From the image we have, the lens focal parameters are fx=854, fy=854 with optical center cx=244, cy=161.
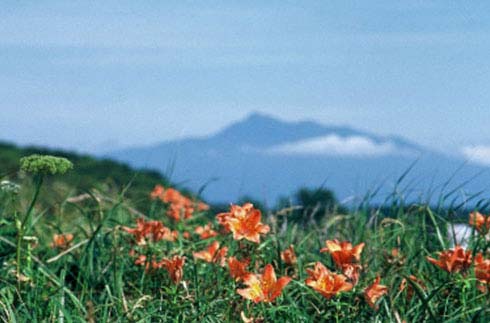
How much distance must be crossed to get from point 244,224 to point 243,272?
0.19 meters

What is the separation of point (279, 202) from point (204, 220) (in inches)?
23.1

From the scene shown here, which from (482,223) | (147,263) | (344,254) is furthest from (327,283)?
(147,263)

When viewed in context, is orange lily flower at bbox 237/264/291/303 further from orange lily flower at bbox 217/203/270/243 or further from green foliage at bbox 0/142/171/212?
green foliage at bbox 0/142/171/212

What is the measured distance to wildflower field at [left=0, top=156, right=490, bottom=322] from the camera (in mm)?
3037

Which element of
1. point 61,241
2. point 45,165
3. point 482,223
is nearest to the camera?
point 45,165

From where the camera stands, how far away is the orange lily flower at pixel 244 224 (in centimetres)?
316

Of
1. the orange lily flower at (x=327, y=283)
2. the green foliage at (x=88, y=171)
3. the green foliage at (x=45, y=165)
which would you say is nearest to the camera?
the orange lily flower at (x=327, y=283)

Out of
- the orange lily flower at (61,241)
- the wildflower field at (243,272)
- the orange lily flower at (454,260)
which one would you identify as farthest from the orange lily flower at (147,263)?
the orange lily flower at (454,260)

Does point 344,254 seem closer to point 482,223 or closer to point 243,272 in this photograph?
point 243,272

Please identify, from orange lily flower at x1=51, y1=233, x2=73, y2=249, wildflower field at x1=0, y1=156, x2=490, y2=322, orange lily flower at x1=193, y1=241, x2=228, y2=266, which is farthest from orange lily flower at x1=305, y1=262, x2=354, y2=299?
orange lily flower at x1=51, y1=233, x2=73, y2=249

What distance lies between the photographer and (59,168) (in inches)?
133

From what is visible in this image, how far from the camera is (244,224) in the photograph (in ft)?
10.5

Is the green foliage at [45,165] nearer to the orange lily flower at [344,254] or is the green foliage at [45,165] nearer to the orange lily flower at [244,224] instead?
the orange lily flower at [244,224]

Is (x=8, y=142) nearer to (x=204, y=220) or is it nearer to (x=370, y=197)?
(x=204, y=220)
